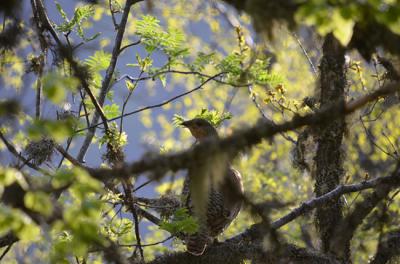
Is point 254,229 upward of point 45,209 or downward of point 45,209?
upward

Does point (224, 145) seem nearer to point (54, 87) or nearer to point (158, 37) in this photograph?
point (54, 87)

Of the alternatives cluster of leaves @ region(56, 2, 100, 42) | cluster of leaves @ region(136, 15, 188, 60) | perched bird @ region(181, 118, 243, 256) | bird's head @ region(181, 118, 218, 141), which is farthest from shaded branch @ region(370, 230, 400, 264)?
cluster of leaves @ region(56, 2, 100, 42)

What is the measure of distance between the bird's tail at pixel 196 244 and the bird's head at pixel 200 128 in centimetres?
138

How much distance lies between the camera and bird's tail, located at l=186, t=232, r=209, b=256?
17.7 ft

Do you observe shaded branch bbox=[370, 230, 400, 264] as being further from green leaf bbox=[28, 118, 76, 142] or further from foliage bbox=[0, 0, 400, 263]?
green leaf bbox=[28, 118, 76, 142]

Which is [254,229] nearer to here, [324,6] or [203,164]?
[203,164]

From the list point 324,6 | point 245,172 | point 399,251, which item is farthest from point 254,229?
point 245,172

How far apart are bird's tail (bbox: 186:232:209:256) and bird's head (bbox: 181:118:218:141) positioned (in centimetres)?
138

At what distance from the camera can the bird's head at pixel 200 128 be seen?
6.69m

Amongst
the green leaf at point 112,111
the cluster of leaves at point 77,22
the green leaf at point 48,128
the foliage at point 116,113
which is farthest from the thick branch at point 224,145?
the green leaf at point 112,111

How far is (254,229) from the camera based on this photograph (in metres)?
5.29

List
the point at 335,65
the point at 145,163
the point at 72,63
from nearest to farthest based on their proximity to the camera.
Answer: the point at 145,163 < the point at 72,63 < the point at 335,65

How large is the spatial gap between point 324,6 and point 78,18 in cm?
358

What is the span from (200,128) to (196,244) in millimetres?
1620
